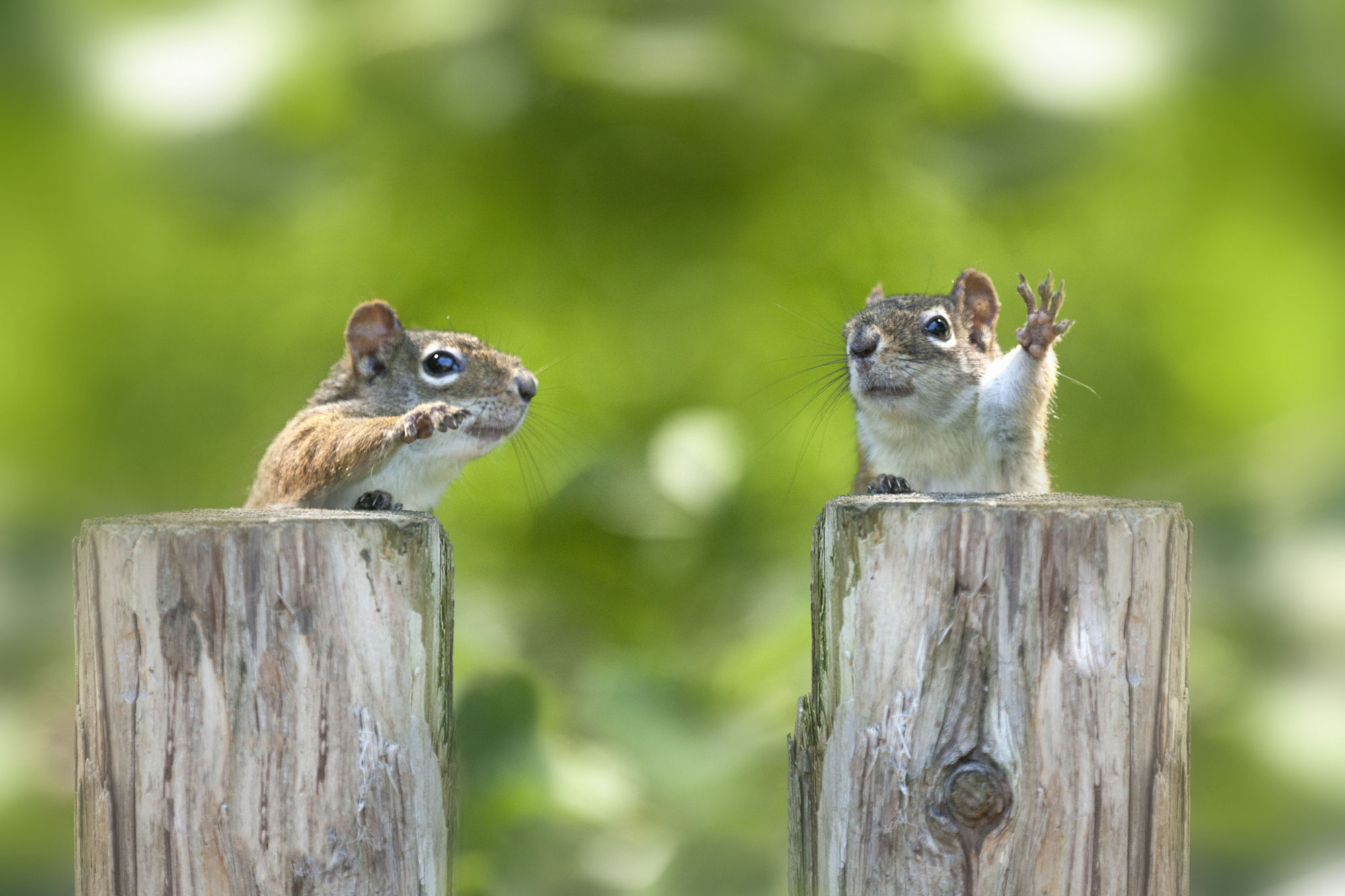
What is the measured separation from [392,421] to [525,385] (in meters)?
0.29

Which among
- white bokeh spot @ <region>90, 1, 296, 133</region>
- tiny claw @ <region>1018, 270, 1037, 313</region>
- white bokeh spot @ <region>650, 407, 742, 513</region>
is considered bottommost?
white bokeh spot @ <region>650, 407, 742, 513</region>

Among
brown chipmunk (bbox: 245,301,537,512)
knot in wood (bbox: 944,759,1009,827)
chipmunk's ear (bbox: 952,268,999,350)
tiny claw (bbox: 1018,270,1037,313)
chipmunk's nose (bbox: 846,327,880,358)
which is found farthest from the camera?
chipmunk's ear (bbox: 952,268,999,350)

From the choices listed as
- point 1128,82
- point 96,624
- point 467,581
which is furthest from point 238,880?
point 1128,82

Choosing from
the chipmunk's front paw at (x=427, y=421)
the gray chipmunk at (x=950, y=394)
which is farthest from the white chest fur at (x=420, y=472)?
the gray chipmunk at (x=950, y=394)

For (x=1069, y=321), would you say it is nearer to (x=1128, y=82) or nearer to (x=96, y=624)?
(x=96, y=624)

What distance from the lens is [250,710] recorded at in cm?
120

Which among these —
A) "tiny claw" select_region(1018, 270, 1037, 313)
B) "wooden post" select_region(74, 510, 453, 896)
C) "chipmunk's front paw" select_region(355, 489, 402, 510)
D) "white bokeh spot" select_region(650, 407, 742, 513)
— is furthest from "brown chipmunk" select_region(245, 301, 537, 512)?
"white bokeh spot" select_region(650, 407, 742, 513)

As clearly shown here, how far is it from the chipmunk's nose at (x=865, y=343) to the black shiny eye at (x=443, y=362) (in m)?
0.63

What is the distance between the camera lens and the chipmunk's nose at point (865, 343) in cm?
190

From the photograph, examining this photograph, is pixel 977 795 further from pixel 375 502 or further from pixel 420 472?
pixel 420 472

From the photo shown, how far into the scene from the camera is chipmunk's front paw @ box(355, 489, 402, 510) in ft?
5.26

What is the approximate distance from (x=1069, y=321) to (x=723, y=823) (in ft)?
4.92

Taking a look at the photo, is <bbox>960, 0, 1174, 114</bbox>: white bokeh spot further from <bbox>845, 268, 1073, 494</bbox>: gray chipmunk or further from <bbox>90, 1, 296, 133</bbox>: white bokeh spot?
<bbox>90, 1, 296, 133</bbox>: white bokeh spot

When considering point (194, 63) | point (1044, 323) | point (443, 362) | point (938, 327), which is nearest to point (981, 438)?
point (938, 327)
